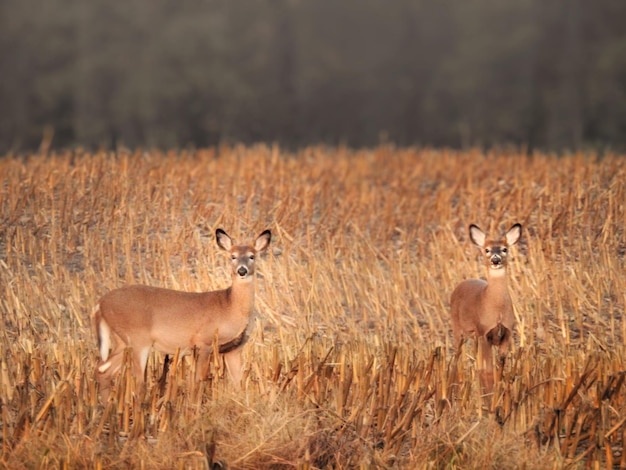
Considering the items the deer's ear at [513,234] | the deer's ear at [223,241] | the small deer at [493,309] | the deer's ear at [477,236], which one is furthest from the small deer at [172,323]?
the deer's ear at [513,234]

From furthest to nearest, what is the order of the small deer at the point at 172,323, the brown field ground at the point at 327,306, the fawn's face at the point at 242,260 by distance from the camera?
the fawn's face at the point at 242,260, the small deer at the point at 172,323, the brown field ground at the point at 327,306

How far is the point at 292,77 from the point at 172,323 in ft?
115

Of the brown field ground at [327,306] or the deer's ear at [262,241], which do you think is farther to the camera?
the deer's ear at [262,241]

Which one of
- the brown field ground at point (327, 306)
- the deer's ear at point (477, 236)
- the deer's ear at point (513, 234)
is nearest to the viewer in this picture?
the brown field ground at point (327, 306)

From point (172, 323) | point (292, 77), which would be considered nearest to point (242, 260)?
point (172, 323)

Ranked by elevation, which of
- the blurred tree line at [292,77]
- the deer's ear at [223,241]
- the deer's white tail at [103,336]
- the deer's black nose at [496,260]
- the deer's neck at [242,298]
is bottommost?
the deer's white tail at [103,336]

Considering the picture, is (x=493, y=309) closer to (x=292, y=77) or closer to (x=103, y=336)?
(x=103, y=336)

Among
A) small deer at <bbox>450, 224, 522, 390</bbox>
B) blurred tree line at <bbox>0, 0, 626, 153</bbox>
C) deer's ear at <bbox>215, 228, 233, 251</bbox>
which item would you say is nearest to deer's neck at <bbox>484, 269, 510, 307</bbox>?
small deer at <bbox>450, 224, 522, 390</bbox>

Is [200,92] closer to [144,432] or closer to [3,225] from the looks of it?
[3,225]

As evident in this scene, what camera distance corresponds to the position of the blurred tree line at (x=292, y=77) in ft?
133

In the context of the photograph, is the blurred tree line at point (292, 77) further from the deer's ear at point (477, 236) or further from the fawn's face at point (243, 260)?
the fawn's face at point (243, 260)

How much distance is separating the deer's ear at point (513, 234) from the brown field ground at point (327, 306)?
2.82ft

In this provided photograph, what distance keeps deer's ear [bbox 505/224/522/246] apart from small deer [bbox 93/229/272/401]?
223 centimetres

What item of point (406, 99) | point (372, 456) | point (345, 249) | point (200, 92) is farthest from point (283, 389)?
point (406, 99)
